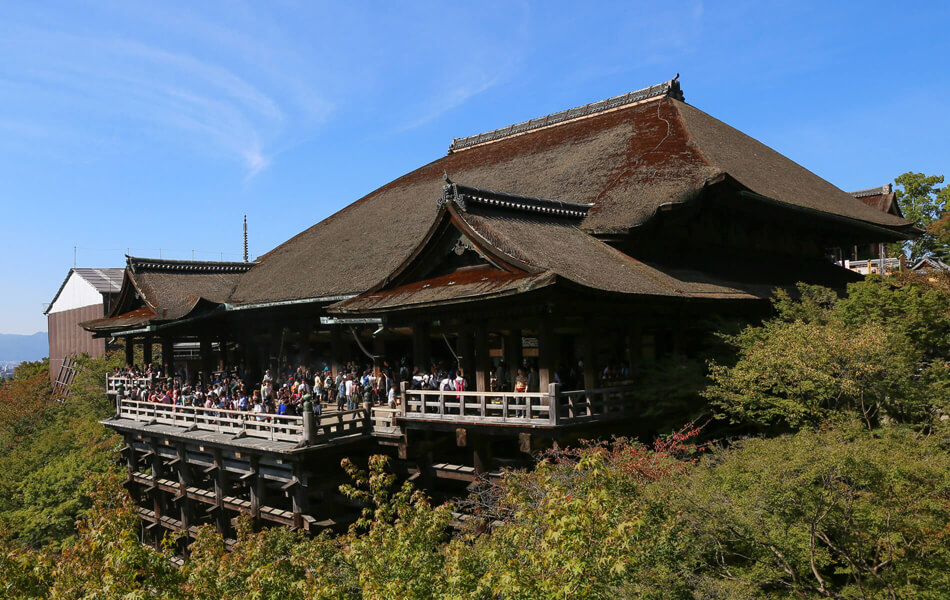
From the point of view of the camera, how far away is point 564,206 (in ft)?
65.7

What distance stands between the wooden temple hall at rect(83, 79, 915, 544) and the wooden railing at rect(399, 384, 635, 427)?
0.07 metres

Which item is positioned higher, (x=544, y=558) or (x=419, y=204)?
(x=419, y=204)

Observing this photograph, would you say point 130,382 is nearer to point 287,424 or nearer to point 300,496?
point 287,424

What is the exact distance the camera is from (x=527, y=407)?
1478cm

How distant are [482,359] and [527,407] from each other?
2.17 metres

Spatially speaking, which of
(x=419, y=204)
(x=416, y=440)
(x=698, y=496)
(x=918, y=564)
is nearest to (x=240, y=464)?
(x=416, y=440)

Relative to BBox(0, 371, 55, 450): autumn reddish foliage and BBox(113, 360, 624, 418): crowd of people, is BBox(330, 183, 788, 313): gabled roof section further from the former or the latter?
BBox(0, 371, 55, 450): autumn reddish foliage

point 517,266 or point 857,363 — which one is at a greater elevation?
point 517,266

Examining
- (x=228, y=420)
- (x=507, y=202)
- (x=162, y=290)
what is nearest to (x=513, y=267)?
(x=507, y=202)

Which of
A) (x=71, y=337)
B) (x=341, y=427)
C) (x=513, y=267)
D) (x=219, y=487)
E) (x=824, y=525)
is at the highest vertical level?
(x=513, y=267)

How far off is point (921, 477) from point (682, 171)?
12382mm

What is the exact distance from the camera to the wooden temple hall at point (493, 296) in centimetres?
1616

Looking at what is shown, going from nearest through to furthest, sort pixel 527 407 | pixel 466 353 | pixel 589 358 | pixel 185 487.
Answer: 1. pixel 527 407
2. pixel 589 358
3. pixel 466 353
4. pixel 185 487

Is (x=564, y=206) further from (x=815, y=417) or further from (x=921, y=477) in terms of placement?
(x=921, y=477)
